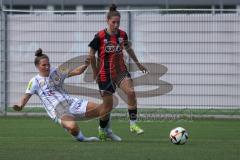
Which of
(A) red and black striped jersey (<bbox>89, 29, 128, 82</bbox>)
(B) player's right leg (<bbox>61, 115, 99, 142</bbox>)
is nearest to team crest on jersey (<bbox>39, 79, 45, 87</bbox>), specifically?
(B) player's right leg (<bbox>61, 115, 99, 142</bbox>)

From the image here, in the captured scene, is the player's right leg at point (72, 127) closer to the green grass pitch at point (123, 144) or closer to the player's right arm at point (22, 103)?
the green grass pitch at point (123, 144)

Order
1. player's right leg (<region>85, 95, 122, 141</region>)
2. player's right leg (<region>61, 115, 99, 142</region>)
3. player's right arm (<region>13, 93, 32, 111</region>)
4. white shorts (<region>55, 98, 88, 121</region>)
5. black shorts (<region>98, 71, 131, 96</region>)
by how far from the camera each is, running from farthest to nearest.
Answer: black shorts (<region>98, 71, 131, 96</region>), player's right leg (<region>85, 95, 122, 141</region>), white shorts (<region>55, 98, 88, 121</region>), player's right leg (<region>61, 115, 99, 142</region>), player's right arm (<region>13, 93, 32, 111</region>)

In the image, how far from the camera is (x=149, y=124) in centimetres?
1755

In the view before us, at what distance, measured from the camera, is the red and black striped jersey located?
44.0 feet

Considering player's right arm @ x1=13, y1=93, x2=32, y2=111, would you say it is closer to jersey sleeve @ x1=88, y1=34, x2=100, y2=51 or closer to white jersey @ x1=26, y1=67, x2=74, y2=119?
white jersey @ x1=26, y1=67, x2=74, y2=119

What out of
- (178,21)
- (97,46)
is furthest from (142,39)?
(97,46)

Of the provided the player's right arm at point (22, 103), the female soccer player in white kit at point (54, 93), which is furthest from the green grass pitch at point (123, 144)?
the player's right arm at point (22, 103)

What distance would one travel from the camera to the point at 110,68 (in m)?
13.6

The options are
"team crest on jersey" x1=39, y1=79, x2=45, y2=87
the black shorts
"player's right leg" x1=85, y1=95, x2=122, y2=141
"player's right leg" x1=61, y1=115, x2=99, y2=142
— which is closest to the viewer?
"player's right leg" x1=61, y1=115, x2=99, y2=142

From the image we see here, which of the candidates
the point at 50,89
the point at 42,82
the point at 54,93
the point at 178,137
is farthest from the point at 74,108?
the point at 178,137

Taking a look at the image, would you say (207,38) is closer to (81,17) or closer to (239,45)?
(239,45)

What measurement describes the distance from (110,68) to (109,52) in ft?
0.94

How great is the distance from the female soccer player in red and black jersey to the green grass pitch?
53cm

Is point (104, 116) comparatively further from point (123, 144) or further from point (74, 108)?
point (123, 144)
